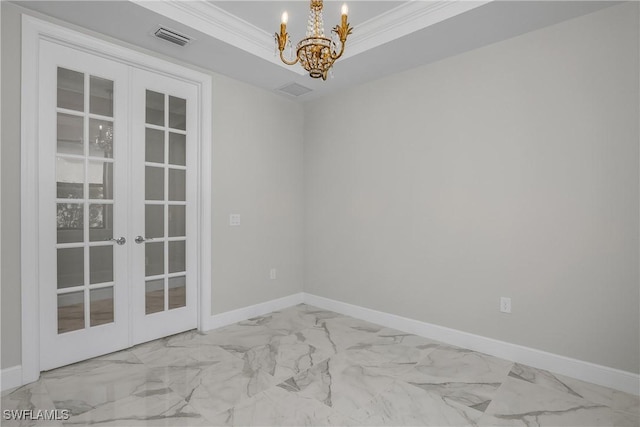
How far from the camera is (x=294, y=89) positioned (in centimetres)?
401

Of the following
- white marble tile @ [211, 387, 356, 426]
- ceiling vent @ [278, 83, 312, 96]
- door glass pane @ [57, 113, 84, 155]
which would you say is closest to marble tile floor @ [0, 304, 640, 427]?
white marble tile @ [211, 387, 356, 426]

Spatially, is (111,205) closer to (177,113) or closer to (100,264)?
(100,264)

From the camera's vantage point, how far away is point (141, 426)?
1.95m

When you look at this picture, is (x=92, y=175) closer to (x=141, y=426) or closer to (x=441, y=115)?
(x=141, y=426)

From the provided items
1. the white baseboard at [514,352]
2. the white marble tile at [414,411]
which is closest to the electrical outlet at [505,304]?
the white baseboard at [514,352]

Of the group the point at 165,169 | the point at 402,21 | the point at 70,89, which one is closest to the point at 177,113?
the point at 165,169

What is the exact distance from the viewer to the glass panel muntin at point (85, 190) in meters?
2.66

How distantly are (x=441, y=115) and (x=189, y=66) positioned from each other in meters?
2.49

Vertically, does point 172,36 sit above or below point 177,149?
above

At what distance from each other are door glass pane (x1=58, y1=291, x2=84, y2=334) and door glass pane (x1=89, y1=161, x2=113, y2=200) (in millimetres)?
808

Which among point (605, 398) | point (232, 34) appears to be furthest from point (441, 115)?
point (605, 398)

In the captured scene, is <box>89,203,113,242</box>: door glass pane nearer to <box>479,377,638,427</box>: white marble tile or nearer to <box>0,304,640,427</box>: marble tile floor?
<box>0,304,640,427</box>: marble tile floor

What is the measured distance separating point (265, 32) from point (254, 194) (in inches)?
66.7

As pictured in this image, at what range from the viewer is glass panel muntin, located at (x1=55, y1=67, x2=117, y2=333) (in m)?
2.66
